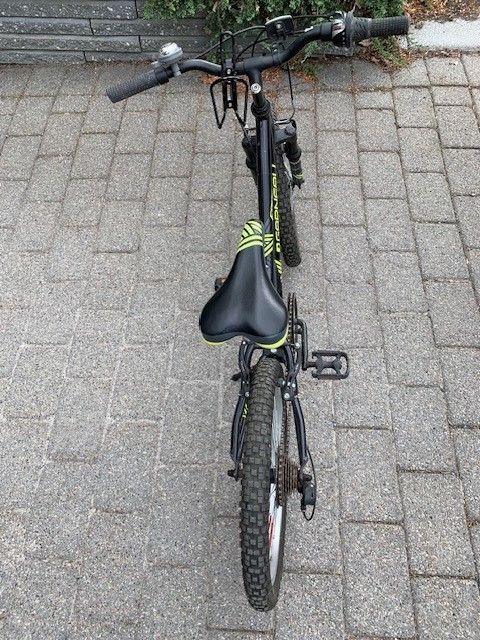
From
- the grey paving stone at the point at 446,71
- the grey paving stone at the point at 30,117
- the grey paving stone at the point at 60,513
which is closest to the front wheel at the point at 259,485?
the grey paving stone at the point at 60,513

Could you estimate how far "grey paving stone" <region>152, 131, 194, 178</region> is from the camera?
376 cm

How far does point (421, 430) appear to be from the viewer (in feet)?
8.85

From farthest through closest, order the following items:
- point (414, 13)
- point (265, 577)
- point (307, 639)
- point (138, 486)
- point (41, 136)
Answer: point (414, 13) → point (41, 136) → point (138, 486) → point (307, 639) → point (265, 577)

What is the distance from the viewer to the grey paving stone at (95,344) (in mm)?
2965

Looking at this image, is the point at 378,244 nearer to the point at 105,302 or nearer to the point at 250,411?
the point at 105,302

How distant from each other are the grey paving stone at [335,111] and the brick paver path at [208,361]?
0.02 meters

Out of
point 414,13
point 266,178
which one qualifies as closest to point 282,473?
point 266,178

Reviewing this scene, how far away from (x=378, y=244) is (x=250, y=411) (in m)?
1.78

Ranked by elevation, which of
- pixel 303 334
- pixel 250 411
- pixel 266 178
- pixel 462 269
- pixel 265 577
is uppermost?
pixel 266 178

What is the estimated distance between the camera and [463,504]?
8.21ft

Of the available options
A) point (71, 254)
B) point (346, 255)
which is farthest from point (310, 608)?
point (71, 254)

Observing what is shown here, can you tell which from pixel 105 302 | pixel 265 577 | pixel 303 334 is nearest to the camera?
pixel 265 577

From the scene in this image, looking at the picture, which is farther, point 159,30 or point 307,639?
point 159,30

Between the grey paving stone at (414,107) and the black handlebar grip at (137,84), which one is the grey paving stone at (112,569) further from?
the grey paving stone at (414,107)
